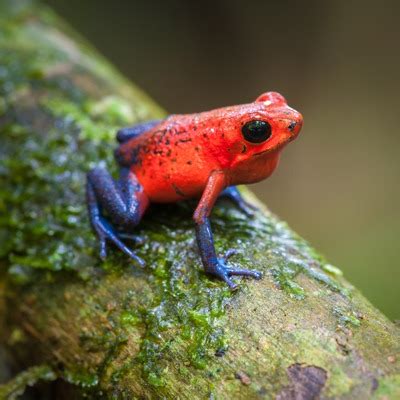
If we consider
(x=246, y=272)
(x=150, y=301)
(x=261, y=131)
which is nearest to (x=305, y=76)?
(x=261, y=131)

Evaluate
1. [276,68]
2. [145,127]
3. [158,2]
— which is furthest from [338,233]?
[158,2]

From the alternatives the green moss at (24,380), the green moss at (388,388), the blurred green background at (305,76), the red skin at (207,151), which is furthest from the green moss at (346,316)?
the blurred green background at (305,76)

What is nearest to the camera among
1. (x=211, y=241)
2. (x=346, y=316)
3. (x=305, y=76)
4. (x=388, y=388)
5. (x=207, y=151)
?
(x=388, y=388)

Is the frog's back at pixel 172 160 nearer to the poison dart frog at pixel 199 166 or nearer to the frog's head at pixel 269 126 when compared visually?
the poison dart frog at pixel 199 166

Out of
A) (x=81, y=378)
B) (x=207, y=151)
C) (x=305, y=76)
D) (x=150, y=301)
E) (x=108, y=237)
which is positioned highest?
(x=305, y=76)

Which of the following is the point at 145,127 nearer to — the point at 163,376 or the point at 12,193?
the point at 12,193

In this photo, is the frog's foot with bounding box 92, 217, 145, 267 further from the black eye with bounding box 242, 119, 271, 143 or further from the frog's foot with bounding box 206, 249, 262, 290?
the black eye with bounding box 242, 119, 271, 143

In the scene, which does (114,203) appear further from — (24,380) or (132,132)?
(24,380)
